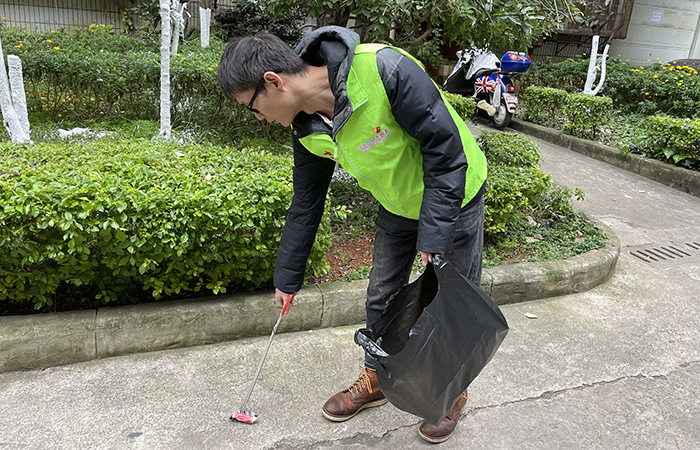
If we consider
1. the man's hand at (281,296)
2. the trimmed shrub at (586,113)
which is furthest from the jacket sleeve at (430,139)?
the trimmed shrub at (586,113)

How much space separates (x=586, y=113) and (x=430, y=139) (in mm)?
7379

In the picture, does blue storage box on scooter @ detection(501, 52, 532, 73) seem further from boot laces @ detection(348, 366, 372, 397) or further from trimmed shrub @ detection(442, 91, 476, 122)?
boot laces @ detection(348, 366, 372, 397)

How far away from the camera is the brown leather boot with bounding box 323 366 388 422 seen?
7.80 feet

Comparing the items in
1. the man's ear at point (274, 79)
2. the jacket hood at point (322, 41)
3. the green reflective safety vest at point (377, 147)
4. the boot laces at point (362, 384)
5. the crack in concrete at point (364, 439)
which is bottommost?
the crack in concrete at point (364, 439)

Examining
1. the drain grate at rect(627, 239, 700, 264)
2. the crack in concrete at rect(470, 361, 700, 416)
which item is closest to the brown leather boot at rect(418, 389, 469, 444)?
the crack in concrete at rect(470, 361, 700, 416)

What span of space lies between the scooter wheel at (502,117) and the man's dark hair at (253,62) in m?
7.95

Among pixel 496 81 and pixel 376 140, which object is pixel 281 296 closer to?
pixel 376 140

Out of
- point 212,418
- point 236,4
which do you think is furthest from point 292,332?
point 236,4

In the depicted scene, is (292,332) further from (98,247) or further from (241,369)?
(98,247)

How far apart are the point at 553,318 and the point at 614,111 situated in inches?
306

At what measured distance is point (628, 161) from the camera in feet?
23.8

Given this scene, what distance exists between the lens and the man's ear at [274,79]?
164 cm

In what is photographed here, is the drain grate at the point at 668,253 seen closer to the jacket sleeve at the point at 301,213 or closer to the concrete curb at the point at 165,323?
the concrete curb at the point at 165,323

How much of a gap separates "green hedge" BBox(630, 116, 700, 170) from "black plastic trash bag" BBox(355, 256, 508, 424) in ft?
19.4
